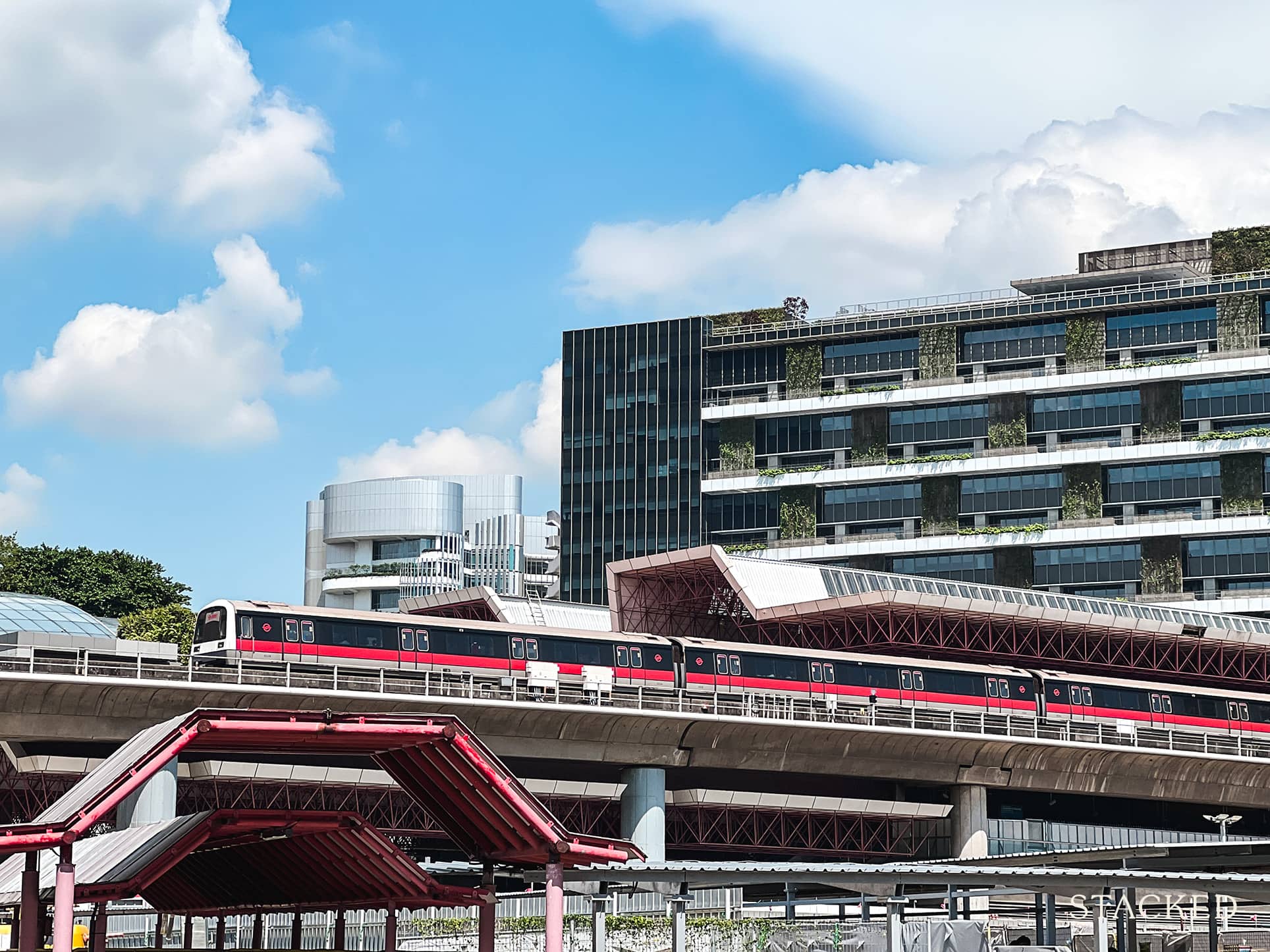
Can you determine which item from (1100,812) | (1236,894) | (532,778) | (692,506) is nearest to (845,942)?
(1236,894)

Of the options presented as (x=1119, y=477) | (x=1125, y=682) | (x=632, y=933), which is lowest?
(x=632, y=933)

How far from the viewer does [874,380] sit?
151m

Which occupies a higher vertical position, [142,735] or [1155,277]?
[1155,277]

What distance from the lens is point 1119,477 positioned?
14100cm

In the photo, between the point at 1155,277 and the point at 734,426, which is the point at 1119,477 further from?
the point at 734,426

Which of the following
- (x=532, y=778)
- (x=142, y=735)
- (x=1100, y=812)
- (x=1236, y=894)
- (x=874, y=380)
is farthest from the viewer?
(x=874, y=380)

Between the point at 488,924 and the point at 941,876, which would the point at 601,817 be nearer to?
the point at 941,876

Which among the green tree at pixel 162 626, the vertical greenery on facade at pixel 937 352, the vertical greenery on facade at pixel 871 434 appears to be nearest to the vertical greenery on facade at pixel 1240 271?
the vertical greenery on facade at pixel 937 352

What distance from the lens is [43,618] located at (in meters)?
118

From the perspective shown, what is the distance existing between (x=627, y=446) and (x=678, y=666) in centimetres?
7152

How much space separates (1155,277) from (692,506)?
42885 mm

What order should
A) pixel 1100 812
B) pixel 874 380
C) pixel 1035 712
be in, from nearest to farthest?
pixel 1035 712 < pixel 1100 812 < pixel 874 380

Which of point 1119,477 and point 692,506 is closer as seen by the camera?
point 1119,477

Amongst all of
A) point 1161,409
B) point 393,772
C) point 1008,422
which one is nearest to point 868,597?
point 1008,422
